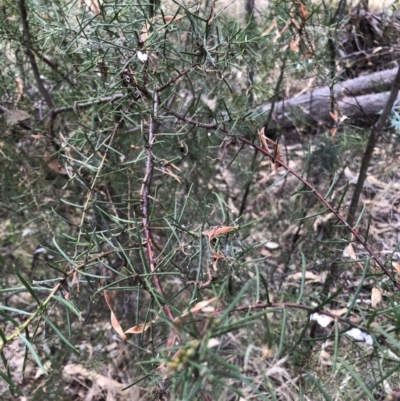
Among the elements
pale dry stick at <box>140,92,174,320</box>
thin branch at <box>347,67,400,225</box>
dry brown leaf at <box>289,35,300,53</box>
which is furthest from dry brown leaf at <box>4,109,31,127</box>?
thin branch at <box>347,67,400,225</box>

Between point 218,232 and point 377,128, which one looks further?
point 377,128

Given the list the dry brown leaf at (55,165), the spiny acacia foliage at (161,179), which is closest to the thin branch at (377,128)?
the spiny acacia foliage at (161,179)

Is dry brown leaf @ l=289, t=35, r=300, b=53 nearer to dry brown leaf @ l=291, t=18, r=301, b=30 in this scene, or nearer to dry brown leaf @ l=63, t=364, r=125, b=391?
dry brown leaf @ l=291, t=18, r=301, b=30

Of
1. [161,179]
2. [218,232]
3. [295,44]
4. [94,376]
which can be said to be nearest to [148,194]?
[218,232]

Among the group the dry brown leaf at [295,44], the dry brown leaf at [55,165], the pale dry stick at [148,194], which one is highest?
the dry brown leaf at [295,44]

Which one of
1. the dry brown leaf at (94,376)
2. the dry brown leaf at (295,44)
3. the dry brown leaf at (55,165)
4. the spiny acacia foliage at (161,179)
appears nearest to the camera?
the spiny acacia foliage at (161,179)

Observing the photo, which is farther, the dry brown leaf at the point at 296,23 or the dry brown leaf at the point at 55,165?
the dry brown leaf at the point at 55,165

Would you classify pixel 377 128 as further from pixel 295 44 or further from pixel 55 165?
pixel 55 165

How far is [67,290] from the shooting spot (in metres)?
0.41

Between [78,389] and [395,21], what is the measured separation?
1.30 meters

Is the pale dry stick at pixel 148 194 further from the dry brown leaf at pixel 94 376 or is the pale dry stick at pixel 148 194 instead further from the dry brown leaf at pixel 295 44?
the dry brown leaf at pixel 94 376

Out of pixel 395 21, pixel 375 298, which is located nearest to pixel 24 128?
pixel 375 298

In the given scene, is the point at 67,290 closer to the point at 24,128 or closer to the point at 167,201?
the point at 24,128

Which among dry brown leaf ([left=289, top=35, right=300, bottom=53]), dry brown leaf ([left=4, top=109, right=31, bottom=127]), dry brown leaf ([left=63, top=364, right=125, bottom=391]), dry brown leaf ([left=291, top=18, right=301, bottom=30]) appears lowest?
dry brown leaf ([left=63, top=364, right=125, bottom=391])
